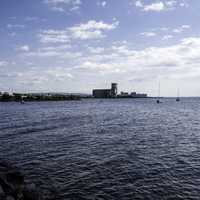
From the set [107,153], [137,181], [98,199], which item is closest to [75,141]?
[107,153]

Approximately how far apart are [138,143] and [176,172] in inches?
481

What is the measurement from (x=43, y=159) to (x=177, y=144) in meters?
18.7

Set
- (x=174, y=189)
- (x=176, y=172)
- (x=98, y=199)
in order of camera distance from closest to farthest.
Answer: (x=98, y=199)
(x=174, y=189)
(x=176, y=172)

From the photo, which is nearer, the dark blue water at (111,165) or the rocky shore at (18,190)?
the rocky shore at (18,190)

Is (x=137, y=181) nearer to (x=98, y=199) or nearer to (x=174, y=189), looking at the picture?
(x=174, y=189)

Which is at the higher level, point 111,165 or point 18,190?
point 18,190

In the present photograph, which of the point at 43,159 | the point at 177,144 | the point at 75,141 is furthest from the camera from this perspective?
the point at 75,141

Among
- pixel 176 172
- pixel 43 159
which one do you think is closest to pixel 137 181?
pixel 176 172

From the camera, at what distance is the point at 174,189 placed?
60.6ft

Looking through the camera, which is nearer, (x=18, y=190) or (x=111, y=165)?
(x=18, y=190)

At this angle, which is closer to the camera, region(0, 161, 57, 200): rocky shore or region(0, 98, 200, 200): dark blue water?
region(0, 161, 57, 200): rocky shore

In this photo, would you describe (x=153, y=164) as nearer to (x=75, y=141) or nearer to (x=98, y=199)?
(x=98, y=199)

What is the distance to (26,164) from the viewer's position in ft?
80.6

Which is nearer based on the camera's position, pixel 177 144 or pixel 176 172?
pixel 176 172
